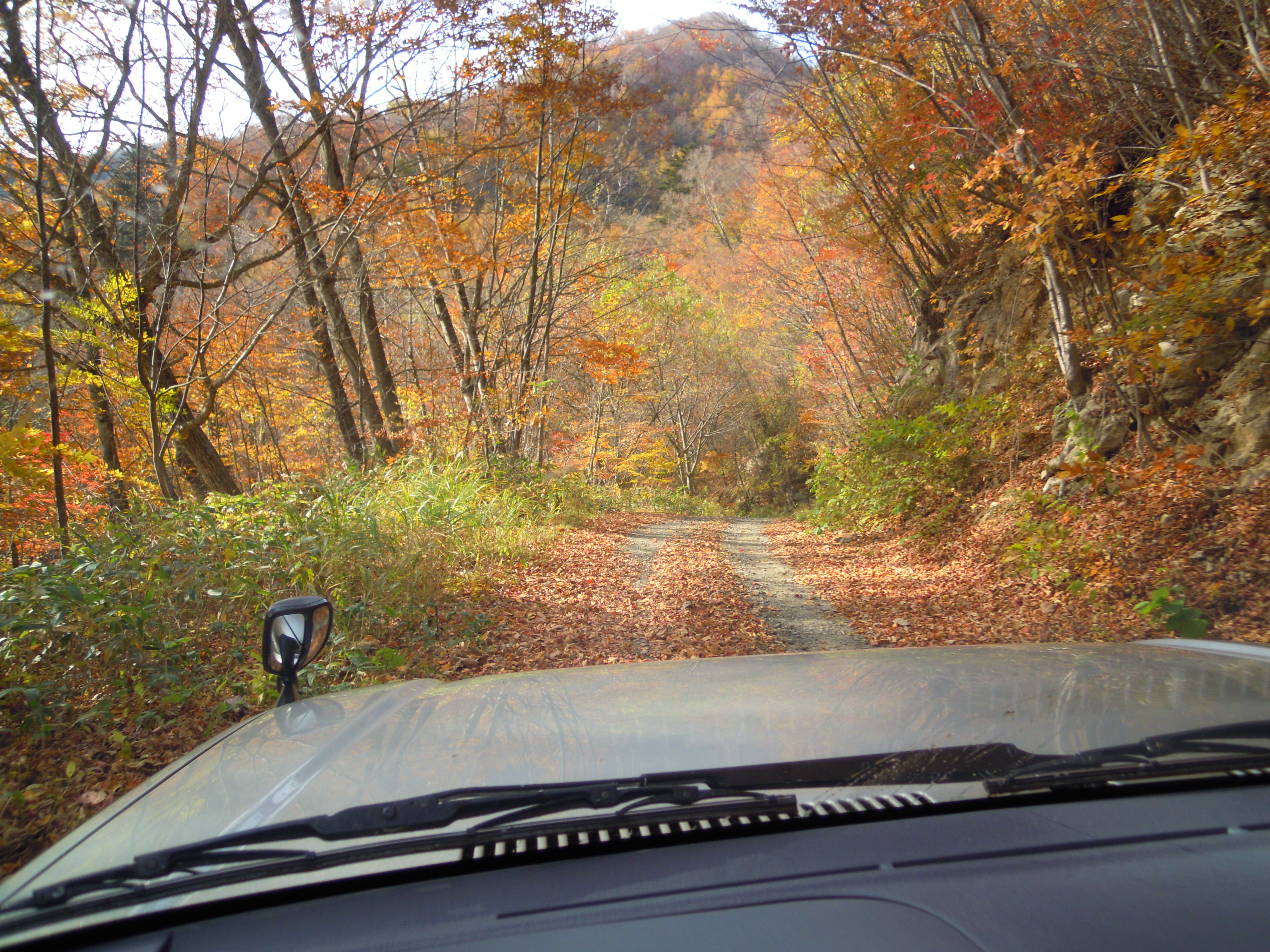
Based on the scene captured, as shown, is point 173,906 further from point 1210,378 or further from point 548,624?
point 1210,378

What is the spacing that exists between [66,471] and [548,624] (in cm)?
746

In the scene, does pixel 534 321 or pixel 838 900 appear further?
pixel 534 321

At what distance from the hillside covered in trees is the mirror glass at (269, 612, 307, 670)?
7.07 ft

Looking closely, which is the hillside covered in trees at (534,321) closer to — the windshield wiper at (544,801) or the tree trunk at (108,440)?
the tree trunk at (108,440)

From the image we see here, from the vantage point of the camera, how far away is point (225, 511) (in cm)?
787

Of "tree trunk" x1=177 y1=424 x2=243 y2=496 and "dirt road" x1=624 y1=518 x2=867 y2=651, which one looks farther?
"tree trunk" x1=177 y1=424 x2=243 y2=496

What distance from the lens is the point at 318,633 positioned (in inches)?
110

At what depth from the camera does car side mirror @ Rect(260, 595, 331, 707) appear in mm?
2604

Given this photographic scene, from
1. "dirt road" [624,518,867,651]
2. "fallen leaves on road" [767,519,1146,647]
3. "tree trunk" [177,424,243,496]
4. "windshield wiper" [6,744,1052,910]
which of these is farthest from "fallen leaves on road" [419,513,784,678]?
"tree trunk" [177,424,243,496]

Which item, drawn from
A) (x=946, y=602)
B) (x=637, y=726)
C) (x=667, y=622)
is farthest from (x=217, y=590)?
(x=946, y=602)

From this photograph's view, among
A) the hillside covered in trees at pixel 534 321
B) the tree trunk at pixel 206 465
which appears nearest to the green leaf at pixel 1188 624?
the hillside covered in trees at pixel 534 321

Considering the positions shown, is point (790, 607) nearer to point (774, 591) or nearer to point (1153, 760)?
point (774, 591)

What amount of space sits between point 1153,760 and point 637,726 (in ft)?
4.51

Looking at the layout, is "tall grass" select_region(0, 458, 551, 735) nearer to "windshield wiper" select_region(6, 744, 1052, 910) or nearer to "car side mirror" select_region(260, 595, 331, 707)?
"car side mirror" select_region(260, 595, 331, 707)
